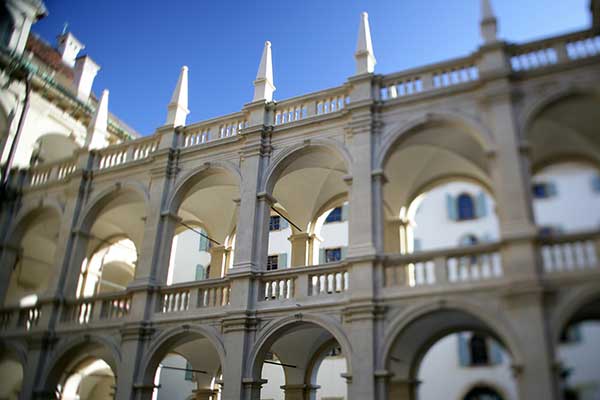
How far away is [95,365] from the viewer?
21.8m

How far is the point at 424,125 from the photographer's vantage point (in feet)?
48.3

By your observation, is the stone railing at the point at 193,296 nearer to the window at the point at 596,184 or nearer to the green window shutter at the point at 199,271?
the green window shutter at the point at 199,271

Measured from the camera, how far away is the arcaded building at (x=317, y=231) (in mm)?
12625

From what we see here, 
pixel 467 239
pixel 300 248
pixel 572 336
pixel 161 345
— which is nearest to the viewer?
pixel 161 345

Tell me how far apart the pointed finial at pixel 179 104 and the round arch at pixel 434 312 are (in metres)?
10.5

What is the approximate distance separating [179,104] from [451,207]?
40.6 feet

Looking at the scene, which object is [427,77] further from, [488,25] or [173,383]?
[173,383]

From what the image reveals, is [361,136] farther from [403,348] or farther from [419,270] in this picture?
[403,348]

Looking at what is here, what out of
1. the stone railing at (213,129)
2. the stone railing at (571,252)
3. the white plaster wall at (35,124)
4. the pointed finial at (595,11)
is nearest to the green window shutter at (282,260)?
the stone railing at (213,129)

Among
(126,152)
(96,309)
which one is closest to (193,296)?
(96,309)

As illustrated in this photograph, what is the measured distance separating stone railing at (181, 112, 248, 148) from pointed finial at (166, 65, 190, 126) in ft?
2.05

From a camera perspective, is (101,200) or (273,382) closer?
(101,200)

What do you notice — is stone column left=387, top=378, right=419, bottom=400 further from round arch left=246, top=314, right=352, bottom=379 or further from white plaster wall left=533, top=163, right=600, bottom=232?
white plaster wall left=533, top=163, right=600, bottom=232

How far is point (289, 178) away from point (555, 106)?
861 centimetres
